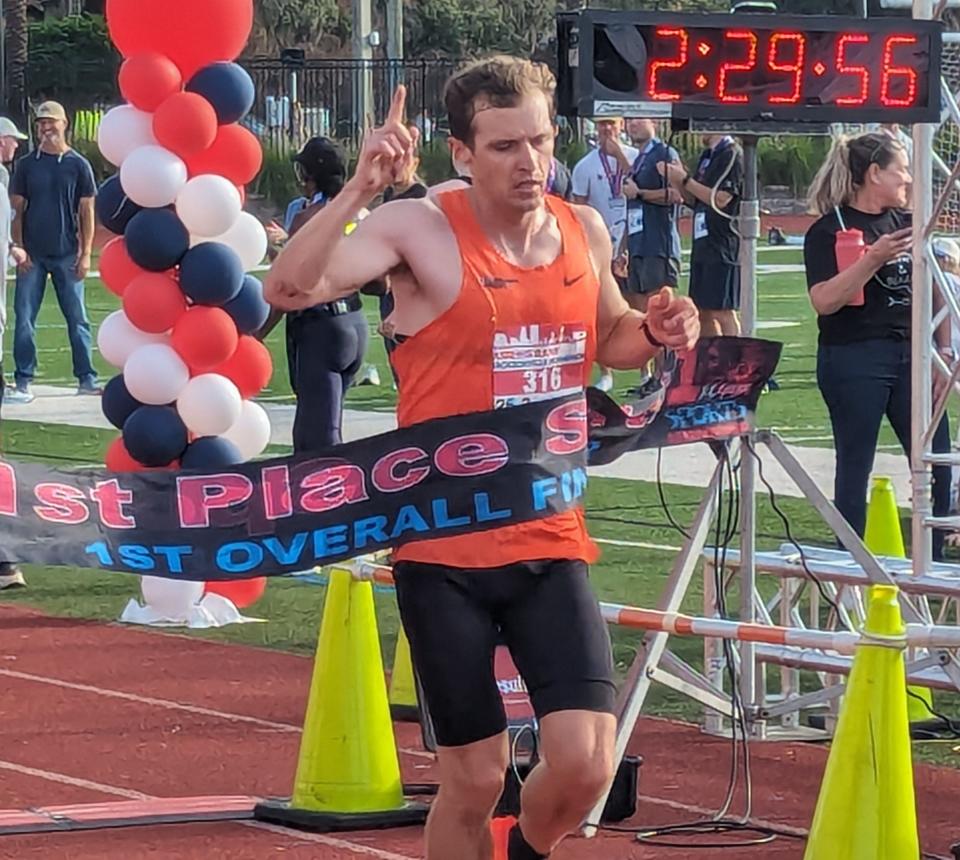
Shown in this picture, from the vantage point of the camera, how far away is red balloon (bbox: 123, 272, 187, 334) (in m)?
9.96

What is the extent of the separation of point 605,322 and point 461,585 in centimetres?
87

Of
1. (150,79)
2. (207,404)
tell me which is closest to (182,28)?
(150,79)

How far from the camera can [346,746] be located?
6.99 meters

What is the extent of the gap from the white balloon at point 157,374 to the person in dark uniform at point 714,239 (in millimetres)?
7188

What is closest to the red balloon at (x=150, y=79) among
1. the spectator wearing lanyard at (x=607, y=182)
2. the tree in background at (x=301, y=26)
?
the spectator wearing lanyard at (x=607, y=182)

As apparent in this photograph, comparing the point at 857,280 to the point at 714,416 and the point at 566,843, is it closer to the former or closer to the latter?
the point at 714,416

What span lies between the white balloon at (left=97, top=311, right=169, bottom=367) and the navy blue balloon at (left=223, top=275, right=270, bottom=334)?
1.16 feet

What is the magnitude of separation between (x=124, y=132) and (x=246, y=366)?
1.21 meters

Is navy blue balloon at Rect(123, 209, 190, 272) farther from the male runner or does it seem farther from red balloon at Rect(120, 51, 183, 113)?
the male runner

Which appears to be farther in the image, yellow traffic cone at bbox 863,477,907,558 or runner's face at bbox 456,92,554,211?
yellow traffic cone at bbox 863,477,907,558

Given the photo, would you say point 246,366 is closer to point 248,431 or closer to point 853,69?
point 248,431

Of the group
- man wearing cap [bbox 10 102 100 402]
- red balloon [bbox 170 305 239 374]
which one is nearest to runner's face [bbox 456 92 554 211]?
red balloon [bbox 170 305 239 374]

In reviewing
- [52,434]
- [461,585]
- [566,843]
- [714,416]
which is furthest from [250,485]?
[52,434]

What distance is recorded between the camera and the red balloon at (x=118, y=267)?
32.9ft
